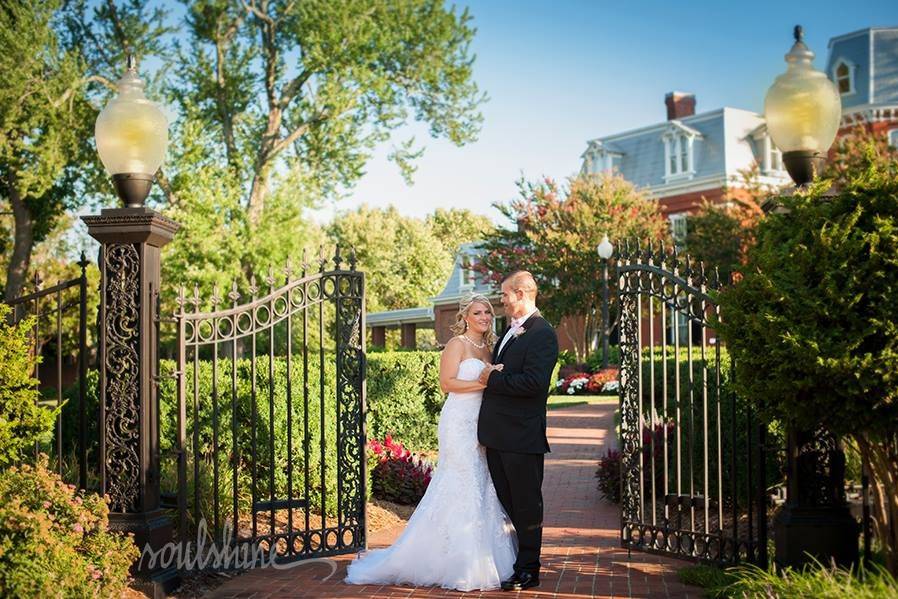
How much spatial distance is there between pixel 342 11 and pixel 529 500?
20.3 metres

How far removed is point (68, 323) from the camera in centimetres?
3219

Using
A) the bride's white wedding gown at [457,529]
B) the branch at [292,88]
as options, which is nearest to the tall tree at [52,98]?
the branch at [292,88]

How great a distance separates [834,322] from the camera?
197 inches

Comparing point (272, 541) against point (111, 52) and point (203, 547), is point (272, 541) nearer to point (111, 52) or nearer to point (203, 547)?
point (203, 547)

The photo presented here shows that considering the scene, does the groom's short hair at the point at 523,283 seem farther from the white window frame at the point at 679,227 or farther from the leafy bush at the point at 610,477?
the white window frame at the point at 679,227

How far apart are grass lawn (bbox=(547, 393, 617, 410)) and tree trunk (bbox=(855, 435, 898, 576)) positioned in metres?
16.3

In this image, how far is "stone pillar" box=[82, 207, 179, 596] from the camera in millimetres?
6219

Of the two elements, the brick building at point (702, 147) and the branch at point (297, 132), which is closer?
the branch at point (297, 132)

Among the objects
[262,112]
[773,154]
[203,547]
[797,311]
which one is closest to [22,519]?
[203,547]

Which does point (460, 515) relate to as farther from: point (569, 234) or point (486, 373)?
→ point (569, 234)

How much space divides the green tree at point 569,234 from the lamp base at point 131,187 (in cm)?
2561

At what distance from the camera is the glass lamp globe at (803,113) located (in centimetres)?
617

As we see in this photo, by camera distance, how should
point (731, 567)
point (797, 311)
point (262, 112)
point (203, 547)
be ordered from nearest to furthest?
point (797, 311)
point (731, 567)
point (203, 547)
point (262, 112)

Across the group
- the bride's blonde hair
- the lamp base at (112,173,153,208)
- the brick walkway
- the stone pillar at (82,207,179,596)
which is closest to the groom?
the bride's blonde hair
